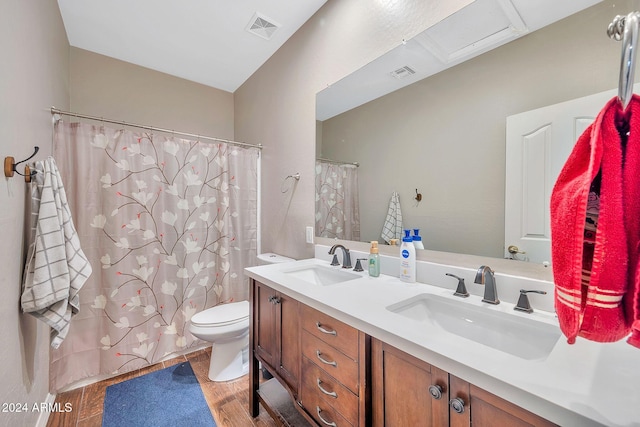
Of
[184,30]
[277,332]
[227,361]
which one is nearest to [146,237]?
[227,361]

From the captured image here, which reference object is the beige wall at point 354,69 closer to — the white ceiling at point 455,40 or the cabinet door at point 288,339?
the white ceiling at point 455,40

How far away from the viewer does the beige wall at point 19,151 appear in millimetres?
952

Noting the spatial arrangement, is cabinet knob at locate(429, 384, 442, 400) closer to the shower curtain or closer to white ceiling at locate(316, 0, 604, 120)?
white ceiling at locate(316, 0, 604, 120)

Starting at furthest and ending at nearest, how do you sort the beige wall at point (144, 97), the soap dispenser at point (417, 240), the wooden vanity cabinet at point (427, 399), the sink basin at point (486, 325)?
the beige wall at point (144, 97) → the soap dispenser at point (417, 240) → the sink basin at point (486, 325) → the wooden vanity cabinet at point (427, 399)

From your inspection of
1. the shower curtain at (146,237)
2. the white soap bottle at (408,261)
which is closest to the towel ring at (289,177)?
the shower curtain at (146,237)

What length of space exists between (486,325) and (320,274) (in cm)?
89

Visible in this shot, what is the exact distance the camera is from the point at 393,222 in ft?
4.52

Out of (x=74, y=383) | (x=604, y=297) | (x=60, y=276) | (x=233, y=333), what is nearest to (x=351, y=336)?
(x=604, y=297)

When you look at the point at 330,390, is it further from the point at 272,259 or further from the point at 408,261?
the point at 272,259

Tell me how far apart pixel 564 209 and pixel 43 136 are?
86.2 inches

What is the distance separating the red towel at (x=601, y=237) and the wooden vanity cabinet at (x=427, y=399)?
26 cm

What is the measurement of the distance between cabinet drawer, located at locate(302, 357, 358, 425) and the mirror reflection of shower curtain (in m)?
0.76

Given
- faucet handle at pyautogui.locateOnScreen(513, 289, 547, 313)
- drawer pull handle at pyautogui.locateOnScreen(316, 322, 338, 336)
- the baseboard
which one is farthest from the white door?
the baseboard

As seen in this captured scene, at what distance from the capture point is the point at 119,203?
183cm
